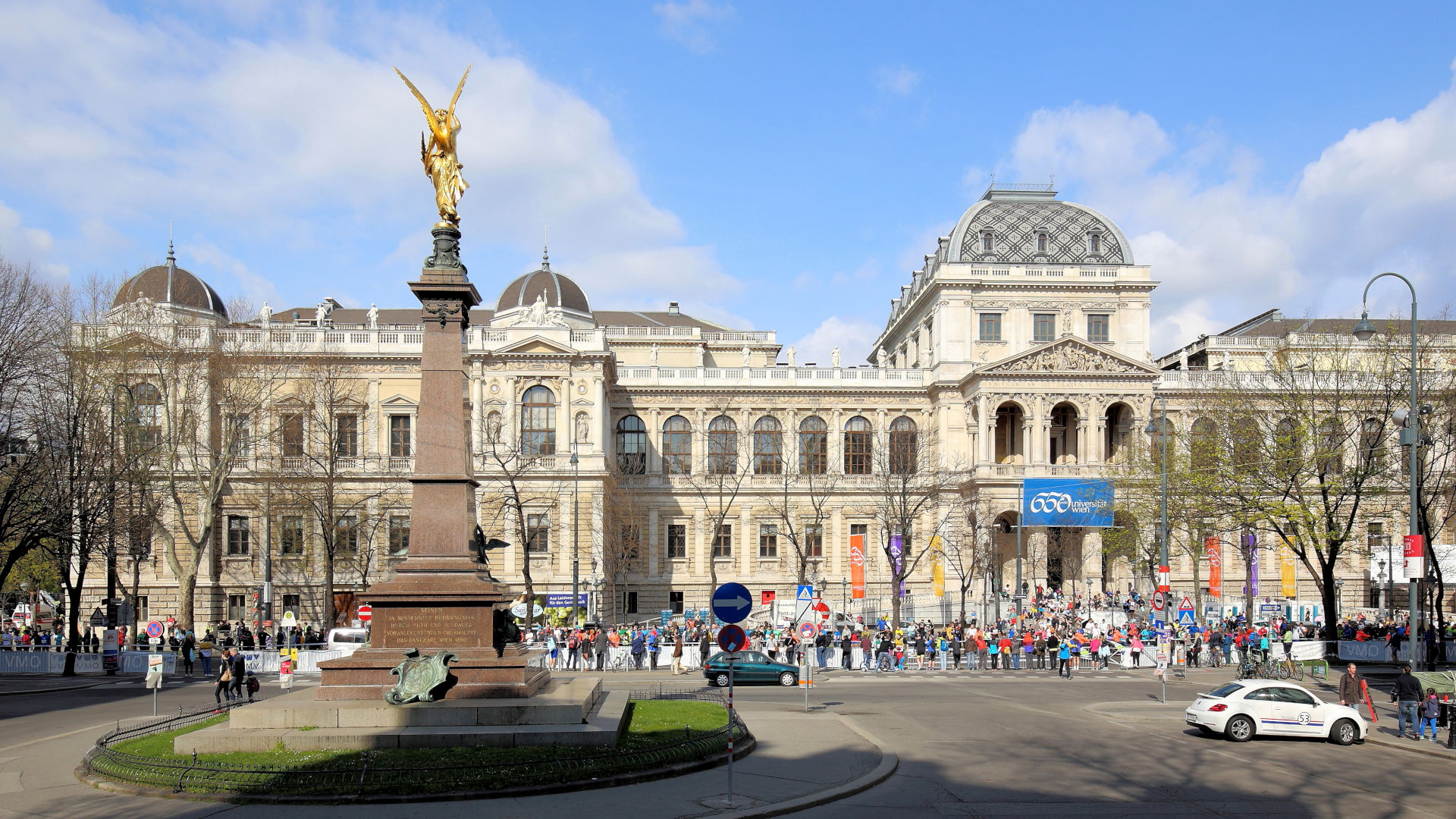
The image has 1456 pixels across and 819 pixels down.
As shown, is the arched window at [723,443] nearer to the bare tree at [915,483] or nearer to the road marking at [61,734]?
the bare tree at [915,483]

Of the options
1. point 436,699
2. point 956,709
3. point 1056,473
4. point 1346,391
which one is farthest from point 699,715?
point 1056,473

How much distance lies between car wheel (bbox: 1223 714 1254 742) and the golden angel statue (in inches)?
702

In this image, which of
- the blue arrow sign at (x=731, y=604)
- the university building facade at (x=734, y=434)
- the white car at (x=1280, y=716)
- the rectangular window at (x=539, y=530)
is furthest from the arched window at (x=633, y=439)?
the blue arrow sign at (x=731, y=604)

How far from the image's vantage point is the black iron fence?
1515 cm

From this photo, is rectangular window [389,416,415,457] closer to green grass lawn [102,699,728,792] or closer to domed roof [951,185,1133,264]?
domed roof [951,185,1133,264]

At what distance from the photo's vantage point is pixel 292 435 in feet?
211

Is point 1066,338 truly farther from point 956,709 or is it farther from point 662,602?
point 956,709

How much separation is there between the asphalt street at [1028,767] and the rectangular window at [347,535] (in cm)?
2802

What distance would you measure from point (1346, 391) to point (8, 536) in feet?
153

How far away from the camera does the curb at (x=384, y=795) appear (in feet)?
49.3

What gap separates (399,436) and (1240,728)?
56017 mm

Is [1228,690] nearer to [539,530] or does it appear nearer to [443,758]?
[443,758]

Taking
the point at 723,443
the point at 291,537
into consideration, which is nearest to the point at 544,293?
the point at 723,443

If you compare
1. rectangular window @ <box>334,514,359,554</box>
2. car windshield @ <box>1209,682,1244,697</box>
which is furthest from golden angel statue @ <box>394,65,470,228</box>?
rectangular window @ <box>334,514,359,554</box>
